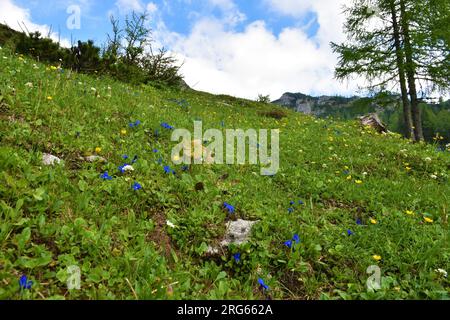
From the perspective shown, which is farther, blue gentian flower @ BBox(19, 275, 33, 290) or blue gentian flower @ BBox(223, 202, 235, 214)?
blue gentian flower @ BBox(223, 202, 235, 214)

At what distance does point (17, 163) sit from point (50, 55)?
33.5ft

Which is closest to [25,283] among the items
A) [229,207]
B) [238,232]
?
[238,232]

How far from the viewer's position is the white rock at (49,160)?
4041 millimetres

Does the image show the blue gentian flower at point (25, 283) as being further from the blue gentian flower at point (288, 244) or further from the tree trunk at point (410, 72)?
the tree trunk at point (410, 72)

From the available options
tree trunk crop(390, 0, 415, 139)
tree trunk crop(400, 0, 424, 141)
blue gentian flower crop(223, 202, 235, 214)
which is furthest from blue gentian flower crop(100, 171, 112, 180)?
tree trunk crop(400, 0, 424, 141)

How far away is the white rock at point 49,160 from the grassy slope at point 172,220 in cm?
11

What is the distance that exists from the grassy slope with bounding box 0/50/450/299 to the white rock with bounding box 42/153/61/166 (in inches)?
4.5

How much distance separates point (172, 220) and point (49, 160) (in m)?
1.78

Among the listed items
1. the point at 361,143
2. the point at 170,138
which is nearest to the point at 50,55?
the point at 170,138

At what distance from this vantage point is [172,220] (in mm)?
3637

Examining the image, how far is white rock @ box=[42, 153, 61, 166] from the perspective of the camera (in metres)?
4.04

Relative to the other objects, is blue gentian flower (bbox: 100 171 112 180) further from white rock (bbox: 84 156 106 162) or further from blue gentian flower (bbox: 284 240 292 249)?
blue gentian flower (bbox: 284 240 292 249)

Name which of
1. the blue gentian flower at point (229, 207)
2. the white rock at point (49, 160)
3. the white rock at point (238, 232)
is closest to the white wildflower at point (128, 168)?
the white rock at point (49, 160)

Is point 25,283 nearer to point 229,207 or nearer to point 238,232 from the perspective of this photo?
point 238,232
